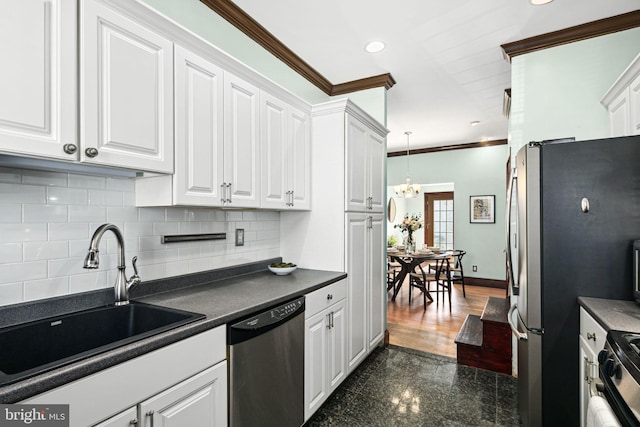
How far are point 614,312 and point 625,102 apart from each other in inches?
57.8

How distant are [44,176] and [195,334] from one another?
3.12 feet

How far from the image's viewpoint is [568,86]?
2613 millimetres

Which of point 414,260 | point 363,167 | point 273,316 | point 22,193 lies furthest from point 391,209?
point 22,193

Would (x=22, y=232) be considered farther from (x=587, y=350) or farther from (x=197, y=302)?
(x=587, y=350)

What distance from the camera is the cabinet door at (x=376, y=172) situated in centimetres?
303

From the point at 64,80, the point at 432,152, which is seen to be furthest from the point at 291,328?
the point at 432,152

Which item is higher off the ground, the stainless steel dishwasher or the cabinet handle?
the cabinet handle

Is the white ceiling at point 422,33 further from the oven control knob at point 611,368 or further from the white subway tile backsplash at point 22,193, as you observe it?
the oven control knob at point 611,368

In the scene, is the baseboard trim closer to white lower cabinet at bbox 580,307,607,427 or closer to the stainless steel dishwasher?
white lower cabinet at bbox 580,307,607,427

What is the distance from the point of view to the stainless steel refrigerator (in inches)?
66.6

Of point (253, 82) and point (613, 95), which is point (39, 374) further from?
point (613, 95)

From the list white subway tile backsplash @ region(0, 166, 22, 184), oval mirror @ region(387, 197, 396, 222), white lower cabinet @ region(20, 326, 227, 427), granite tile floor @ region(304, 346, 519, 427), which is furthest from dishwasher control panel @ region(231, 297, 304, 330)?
oval mirror @ region(387, 197, 396, 222)

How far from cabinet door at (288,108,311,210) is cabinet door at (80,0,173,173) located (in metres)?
1.02

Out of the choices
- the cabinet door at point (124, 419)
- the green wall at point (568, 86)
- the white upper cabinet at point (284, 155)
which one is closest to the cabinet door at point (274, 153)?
the white upper cabinet at point (284, 155)
